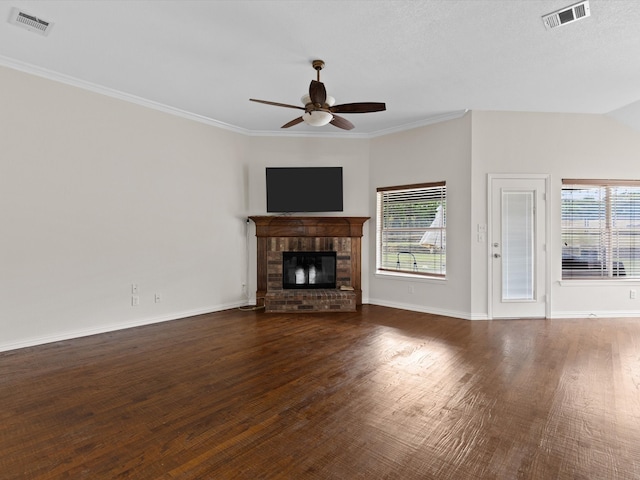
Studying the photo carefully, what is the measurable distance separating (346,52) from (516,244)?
3589 millimetres

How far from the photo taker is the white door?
4957 mm

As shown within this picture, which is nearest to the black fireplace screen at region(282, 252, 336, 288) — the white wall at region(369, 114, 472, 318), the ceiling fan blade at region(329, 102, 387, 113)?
the white wall at region(369, 114, 472, 318)

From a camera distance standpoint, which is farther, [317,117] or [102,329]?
[102,329]

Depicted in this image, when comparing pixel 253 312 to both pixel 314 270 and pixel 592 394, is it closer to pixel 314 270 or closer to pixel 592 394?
pixel 314 270

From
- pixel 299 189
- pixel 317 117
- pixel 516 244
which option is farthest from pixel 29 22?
pixel 516 244

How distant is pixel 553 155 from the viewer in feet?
16.4

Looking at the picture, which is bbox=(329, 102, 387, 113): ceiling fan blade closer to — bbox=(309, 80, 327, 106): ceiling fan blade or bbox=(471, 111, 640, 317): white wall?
bbox=(309, 80, 327, 106): ceiling fan blade

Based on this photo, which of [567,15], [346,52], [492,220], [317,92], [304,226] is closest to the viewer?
[567,15]

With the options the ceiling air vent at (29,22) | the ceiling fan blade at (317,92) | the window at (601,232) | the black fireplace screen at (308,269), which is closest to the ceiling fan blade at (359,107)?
the ceiling fan blade at (317,92)

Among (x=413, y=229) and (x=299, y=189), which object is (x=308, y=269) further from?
(x=413, y=229)

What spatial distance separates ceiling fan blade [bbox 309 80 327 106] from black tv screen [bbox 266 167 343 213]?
2440 mm

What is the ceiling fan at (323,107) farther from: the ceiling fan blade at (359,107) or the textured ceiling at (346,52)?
the textured ceiling at (346,52)

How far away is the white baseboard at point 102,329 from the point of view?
3.64m

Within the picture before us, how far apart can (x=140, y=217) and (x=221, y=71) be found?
2.19 meters
